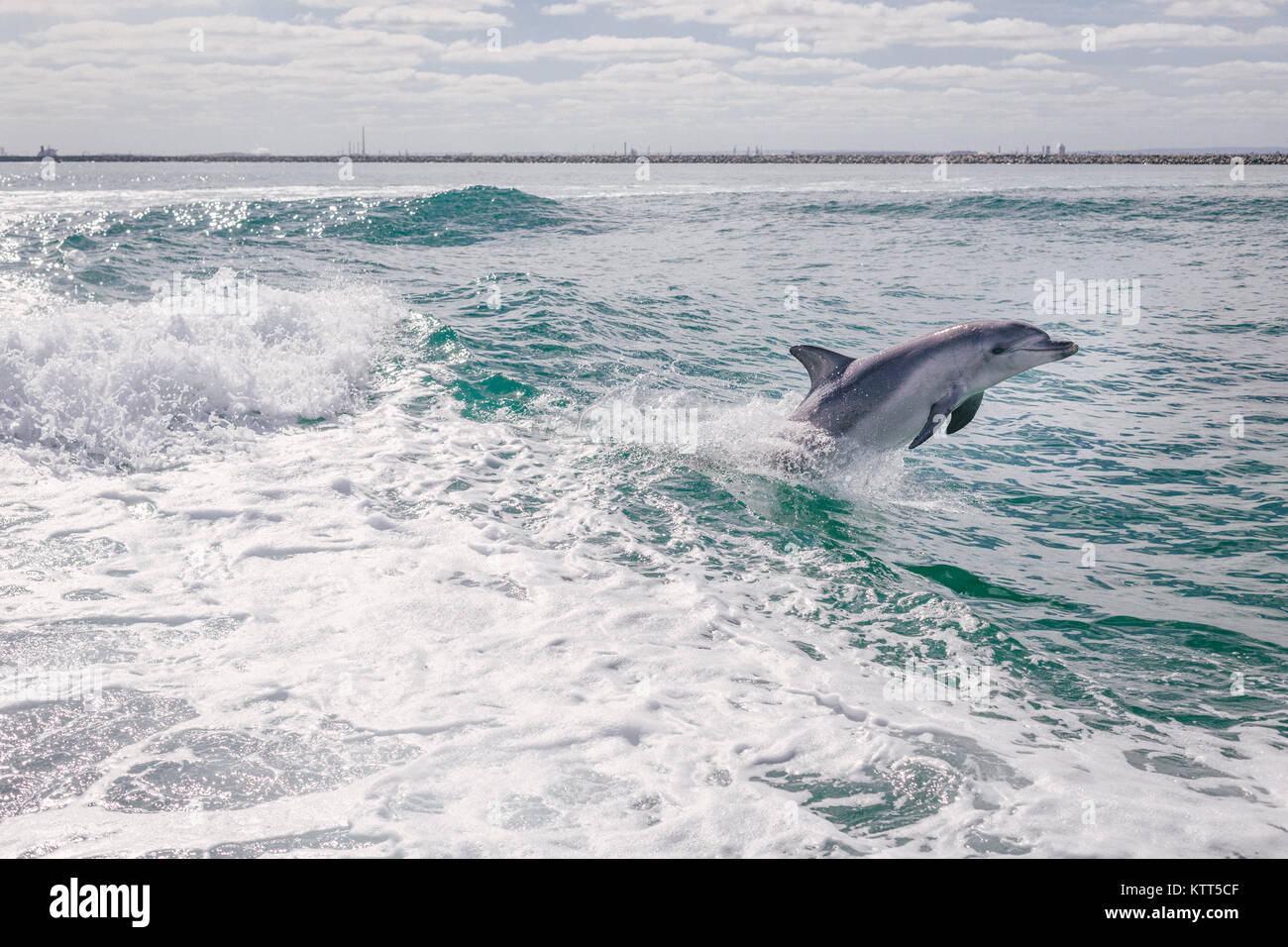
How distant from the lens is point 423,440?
29.9ft

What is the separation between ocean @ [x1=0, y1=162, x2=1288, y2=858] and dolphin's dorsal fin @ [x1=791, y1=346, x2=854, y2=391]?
0.89 m

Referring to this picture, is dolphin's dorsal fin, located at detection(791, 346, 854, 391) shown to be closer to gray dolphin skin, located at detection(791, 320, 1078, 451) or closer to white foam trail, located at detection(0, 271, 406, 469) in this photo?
gray dolphin skin, located at detection(791, 320, 1078, 451)

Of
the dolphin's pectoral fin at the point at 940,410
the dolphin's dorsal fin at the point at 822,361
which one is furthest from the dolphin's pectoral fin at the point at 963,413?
the dolphin's dorsal fin at the point at 822,361

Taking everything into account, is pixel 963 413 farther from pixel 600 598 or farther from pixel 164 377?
pixel 164 377

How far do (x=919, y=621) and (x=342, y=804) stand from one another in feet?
12.0

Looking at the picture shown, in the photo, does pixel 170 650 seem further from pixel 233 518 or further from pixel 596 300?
pixel 596 300

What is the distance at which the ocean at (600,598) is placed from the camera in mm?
3760

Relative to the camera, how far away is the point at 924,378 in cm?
820

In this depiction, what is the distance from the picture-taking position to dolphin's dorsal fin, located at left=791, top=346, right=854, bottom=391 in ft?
27.7

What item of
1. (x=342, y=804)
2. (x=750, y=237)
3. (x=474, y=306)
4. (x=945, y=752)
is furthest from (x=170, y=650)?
(x=750, y=237)

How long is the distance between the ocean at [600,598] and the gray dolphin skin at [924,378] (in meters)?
0.51

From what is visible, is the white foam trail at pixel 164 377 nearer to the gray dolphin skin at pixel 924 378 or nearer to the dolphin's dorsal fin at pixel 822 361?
the dolphin's dorsal fin at pixel 822 361

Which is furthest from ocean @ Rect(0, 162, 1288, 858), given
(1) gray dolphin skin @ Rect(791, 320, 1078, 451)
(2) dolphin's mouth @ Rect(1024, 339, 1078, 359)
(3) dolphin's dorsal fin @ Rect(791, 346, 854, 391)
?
(2) dolphin's mouth @ Rect(1024, 339, 1078, 359)
